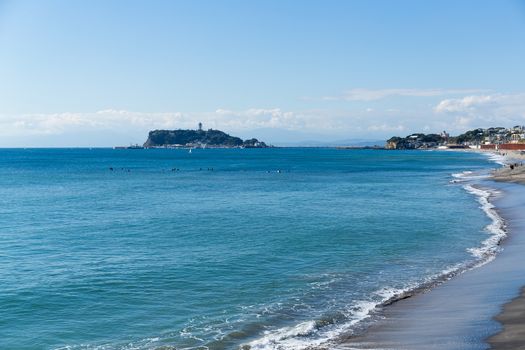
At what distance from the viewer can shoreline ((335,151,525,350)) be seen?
1428 cm

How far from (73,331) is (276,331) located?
20.1 feet

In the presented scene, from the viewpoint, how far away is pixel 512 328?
14938 millimetres

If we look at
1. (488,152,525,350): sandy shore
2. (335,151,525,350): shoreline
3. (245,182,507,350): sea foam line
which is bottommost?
(245,182,507,350): sea foam line

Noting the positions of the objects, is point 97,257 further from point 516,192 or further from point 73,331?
point 516,192

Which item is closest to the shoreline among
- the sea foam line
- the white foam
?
the sea foam line

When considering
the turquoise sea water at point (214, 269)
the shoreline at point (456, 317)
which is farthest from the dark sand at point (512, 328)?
the turquoise sea water at point (214, 269)

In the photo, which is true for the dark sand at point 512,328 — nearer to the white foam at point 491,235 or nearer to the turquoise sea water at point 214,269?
the turquoise sea water at point 214,269

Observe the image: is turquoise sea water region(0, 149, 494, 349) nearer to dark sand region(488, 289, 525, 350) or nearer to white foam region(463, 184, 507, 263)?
white foam region(463, 184, 507, 263)

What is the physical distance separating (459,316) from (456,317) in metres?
0.16

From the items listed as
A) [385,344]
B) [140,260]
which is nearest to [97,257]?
[140,260]

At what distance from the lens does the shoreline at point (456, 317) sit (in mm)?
14281

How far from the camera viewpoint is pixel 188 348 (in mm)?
14945

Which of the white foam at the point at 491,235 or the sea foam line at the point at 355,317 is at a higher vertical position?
the white foam at the point at 491,235

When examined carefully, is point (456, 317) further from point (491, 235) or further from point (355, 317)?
point (491, 235)
